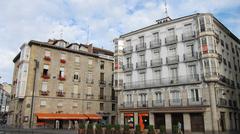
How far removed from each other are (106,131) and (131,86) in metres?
13.1

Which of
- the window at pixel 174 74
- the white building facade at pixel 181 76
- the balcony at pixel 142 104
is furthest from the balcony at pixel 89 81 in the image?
the window at pixel 174 74

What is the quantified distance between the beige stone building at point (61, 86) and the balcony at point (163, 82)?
35.5 ft

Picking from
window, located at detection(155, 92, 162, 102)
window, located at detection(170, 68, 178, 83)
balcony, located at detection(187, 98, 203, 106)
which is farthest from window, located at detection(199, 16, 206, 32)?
window, located at detection(155, 92, 162, 102)

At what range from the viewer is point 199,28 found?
100 ft

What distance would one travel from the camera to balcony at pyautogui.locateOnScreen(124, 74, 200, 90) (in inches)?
1191

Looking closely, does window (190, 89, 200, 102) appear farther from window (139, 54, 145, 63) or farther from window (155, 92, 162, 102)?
window (139, 54, 145, 63)

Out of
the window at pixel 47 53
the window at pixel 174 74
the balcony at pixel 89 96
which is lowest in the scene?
the balcony at pixel 89 96

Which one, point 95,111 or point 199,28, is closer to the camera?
point 199,28

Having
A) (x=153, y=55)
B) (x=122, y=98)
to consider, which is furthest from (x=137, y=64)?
(x=122, y=98)

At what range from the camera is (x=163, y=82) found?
3284 centimetres

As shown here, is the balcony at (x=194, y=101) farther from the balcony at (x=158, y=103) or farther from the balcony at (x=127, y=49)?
the balcony at (x=127, y=49)

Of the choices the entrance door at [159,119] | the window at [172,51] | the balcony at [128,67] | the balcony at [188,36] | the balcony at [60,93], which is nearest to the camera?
the balcony at [188,36]

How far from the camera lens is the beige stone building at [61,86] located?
1490 inches

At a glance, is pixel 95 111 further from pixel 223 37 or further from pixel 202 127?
pixel 223 37
